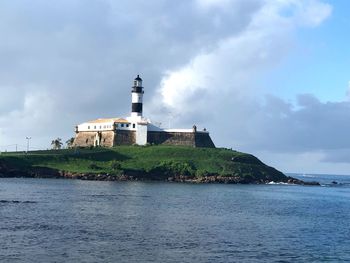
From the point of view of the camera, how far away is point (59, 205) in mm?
67188

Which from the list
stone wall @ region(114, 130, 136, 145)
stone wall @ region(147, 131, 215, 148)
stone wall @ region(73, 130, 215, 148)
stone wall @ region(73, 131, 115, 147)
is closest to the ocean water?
stone wall @ region(114, 130, 136, 145)

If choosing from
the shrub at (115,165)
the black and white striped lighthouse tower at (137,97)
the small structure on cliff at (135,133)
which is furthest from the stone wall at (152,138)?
the shrub at (115,165)

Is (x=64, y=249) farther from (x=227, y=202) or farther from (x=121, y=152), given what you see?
(x=121, y=152)

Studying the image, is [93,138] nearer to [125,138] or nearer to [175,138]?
[125,138]

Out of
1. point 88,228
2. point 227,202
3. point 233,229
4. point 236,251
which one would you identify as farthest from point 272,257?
point 227,202

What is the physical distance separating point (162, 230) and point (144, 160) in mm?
94478

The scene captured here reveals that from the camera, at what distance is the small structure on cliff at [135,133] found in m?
163

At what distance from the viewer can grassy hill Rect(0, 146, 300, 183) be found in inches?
5207

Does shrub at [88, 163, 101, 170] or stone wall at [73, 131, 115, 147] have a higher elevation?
stone wall at [73, 131, 115, 147]

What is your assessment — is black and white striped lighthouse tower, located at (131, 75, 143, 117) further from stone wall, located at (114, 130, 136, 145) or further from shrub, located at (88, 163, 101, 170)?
shrub, located at (88, 163, 101, 170)

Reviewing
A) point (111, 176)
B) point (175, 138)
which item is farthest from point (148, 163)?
point (175, 138)

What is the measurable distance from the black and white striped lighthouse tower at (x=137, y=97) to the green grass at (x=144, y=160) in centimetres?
1285

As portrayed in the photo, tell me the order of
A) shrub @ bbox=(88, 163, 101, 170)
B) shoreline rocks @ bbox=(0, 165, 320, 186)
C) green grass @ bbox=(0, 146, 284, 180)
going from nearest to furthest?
shoreline rocks @ bbox=(0, 165, 320, 186) → green grass @ bbox=(0, 146, 284, 180) → shrub @ bbox=(88, 163, 101, 170)

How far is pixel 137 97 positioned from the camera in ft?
534
